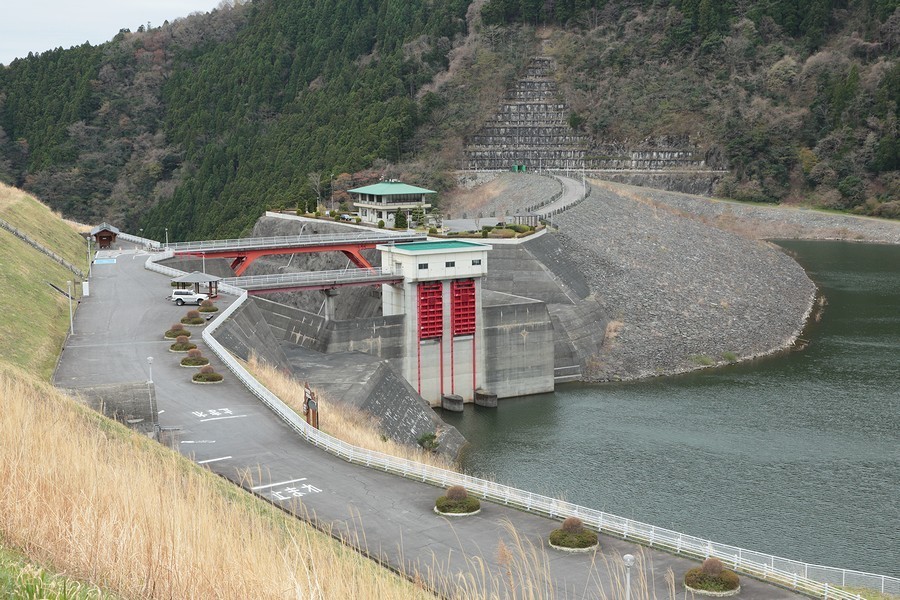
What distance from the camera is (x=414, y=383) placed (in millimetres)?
64625

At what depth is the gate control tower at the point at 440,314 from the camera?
65.0m

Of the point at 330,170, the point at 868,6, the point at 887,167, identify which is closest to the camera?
the point at 330,170

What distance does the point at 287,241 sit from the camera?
74.4 meters

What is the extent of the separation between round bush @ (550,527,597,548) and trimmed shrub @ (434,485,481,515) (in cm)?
321

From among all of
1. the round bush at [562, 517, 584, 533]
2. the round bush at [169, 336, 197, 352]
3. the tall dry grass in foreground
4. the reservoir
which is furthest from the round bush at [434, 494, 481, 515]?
the round bush at [169, 336, 197, 352]

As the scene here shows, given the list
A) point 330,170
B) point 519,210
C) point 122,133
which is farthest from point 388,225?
point 122,133

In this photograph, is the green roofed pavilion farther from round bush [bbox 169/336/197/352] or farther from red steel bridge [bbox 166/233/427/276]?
round bush [bbox 169/336/197/352]

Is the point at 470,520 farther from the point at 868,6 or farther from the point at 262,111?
the point at 868,6

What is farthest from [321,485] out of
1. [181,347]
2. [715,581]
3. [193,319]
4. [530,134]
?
[530,134]

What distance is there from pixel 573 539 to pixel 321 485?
869cm

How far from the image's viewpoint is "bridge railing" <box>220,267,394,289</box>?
6450 centimetres

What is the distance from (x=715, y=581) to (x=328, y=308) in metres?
47.4

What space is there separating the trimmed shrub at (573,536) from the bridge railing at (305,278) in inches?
1568

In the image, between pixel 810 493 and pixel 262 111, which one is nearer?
pixel 810 493
